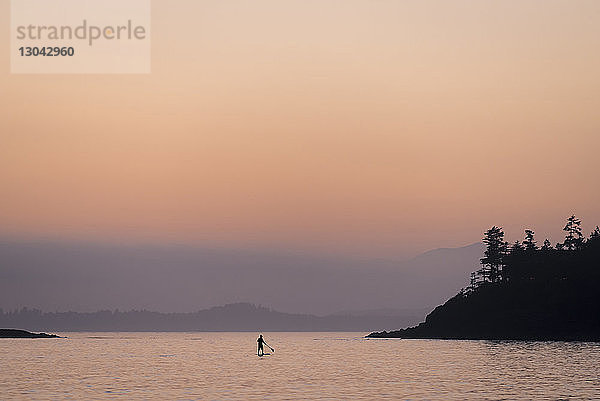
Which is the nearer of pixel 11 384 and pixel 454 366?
pixel 11 384

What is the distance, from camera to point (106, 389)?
6644 centimetres

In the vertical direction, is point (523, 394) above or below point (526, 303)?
below

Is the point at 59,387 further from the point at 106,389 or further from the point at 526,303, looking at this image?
the point at 526,303

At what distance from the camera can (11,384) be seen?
238 ft

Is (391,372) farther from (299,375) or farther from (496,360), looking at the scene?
(496,360)

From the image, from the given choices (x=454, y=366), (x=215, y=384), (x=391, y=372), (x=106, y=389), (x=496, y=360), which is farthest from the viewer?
(x=496, y=360)

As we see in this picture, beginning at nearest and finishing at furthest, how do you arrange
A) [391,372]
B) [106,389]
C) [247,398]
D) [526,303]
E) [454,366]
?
[247,398]
[106,389]
[391,372]
[454,366]
[526,303]

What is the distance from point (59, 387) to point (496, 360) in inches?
2439

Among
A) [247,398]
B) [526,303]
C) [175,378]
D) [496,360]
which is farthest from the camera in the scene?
[526,303]

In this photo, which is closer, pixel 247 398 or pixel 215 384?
pixel 247 398

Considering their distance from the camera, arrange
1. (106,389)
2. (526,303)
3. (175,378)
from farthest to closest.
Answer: (526,303) < (175,378) < (106,389)

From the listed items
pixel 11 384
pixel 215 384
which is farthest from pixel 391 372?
pixel 11 384

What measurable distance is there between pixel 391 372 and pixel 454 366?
505 inches

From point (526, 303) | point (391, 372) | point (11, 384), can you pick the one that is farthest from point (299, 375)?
point (526, 303)
